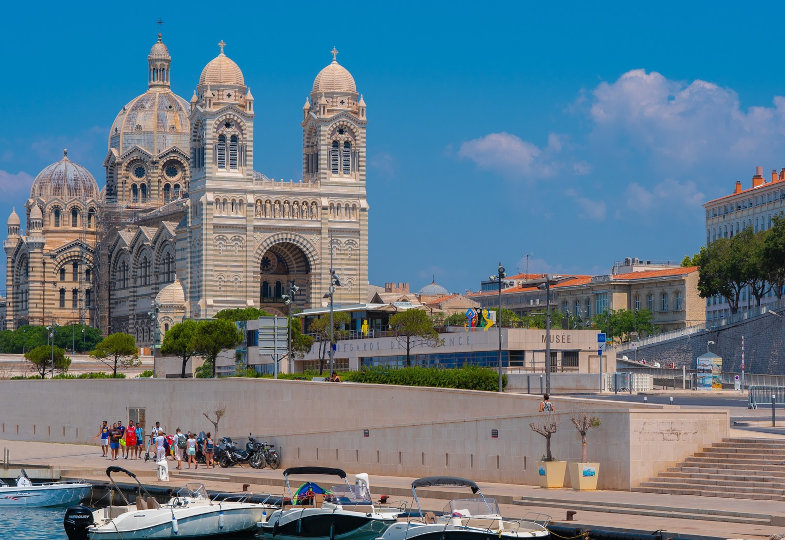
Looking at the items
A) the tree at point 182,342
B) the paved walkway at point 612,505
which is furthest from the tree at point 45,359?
the paved walkway at point 612,505

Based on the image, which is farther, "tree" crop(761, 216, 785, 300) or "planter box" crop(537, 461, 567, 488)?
"tree" crop(761, 216, 785, 300)

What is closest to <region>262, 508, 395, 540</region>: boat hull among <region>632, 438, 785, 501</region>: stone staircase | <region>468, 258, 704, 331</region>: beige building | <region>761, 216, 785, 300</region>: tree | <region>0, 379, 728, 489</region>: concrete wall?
<region>0, 379, 728, 489</region>: concrete wall

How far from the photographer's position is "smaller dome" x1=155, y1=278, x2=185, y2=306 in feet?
371

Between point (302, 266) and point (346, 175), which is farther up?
point (346, 175)

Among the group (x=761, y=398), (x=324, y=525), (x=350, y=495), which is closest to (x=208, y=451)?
(x=350, y=495)

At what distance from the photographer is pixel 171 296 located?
374ft

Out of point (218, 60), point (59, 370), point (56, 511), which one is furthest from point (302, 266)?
point (56, 511)

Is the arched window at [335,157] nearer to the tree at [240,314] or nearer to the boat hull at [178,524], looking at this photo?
the tree at [240,314]

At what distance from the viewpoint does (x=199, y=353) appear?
76.6 m

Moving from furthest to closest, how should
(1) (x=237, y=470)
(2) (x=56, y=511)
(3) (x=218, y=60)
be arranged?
(3) (x=218, y=60), (1) (x=237, y=470), (2) (x=56, y=511)

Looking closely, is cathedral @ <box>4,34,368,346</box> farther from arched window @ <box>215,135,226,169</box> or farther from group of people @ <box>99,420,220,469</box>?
group of people @ <box>99,420,220,469</box>

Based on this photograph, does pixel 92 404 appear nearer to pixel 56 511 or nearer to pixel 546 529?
pixel 56 511

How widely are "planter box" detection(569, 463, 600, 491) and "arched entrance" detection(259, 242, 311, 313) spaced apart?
82.8 meters

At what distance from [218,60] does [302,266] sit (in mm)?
17513
